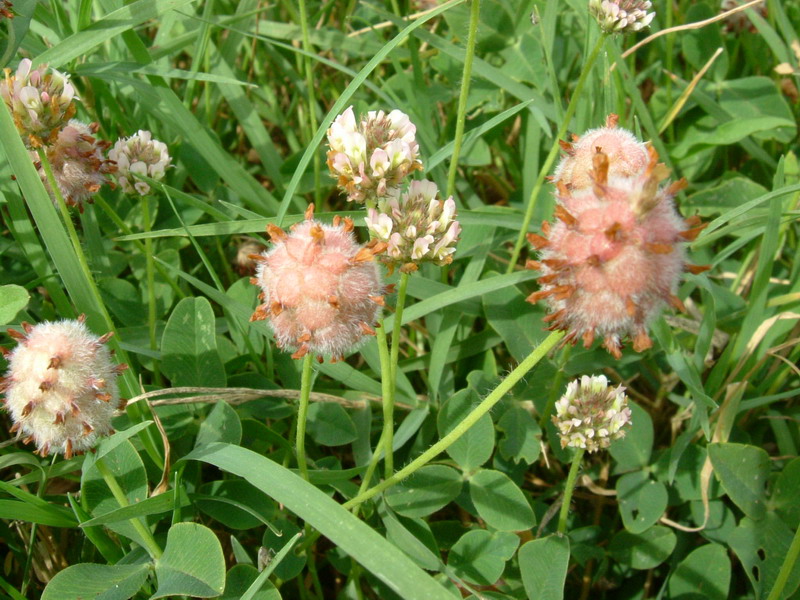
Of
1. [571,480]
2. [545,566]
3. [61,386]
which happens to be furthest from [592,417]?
[61,386]

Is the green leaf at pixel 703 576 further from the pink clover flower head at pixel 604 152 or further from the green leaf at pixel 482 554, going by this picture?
the pink clover flower head at pixel 604 152

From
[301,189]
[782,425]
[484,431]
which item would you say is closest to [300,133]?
[301,189]

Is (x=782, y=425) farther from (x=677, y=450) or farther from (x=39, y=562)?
(x=39, y=562)

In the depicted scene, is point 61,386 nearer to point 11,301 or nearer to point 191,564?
point 11,301

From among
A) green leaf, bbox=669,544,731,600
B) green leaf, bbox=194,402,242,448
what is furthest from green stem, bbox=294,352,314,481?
green leaf, bbox=669,544,731,600

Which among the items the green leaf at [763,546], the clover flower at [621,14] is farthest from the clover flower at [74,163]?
the green leaf at [763,546]

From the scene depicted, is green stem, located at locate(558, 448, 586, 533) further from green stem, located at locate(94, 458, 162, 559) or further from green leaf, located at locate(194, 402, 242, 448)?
green stem, located at locate(94, 458, 162, 559)
